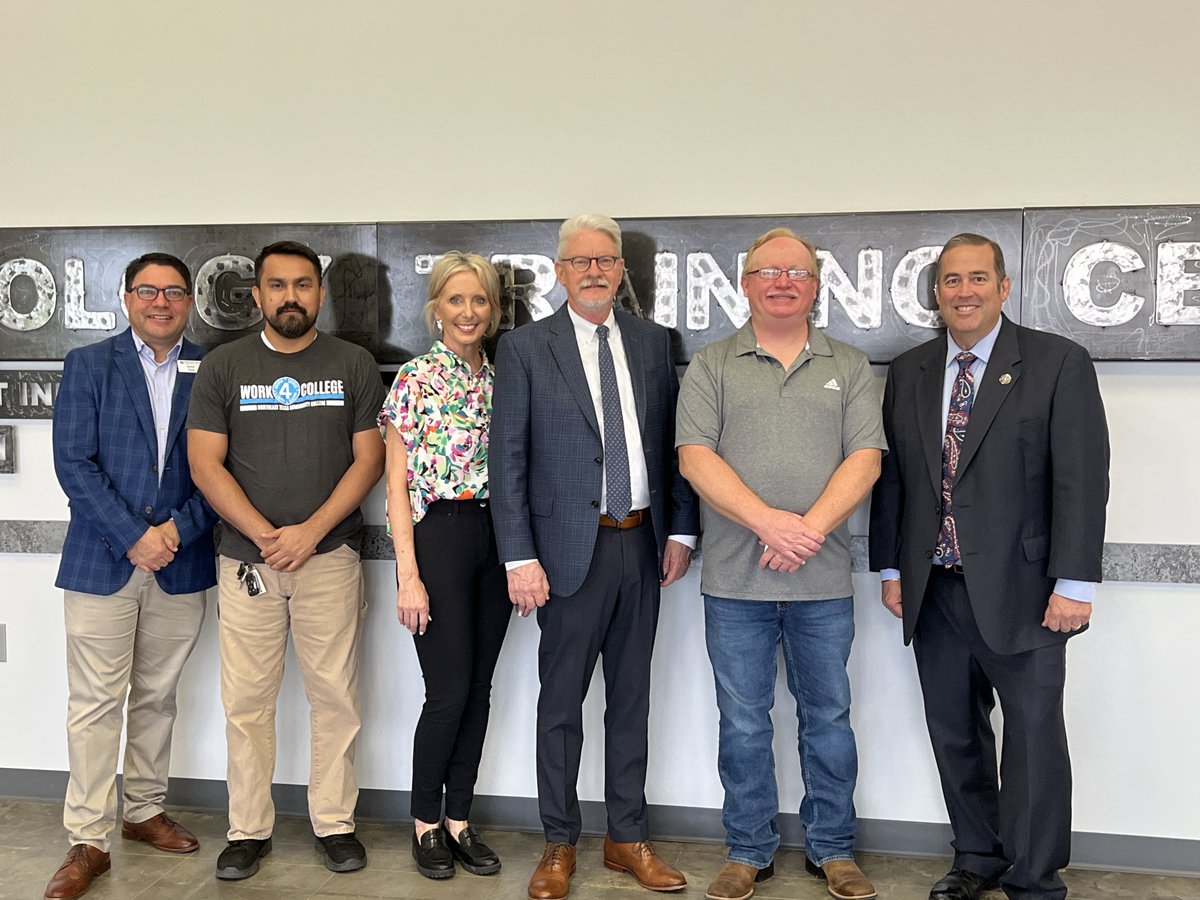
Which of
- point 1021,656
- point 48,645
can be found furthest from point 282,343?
point 1021,656

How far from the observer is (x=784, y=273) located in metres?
2.88

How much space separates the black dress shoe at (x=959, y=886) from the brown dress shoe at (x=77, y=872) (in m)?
2.47

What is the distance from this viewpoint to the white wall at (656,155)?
3186mm

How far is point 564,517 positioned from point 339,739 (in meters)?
1.08

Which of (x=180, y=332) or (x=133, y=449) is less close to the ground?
(x=180, y=332)

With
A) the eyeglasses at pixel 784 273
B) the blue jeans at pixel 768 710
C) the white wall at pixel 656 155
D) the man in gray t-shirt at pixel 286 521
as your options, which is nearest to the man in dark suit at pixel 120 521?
the man in gray t-shirt at pixel 286 521

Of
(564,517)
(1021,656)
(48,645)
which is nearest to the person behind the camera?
(1021,656)

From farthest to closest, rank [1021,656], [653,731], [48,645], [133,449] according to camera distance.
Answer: [48,645], [653,731], [133,449], [1021,656]

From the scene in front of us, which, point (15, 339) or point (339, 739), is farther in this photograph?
point (15, 339)

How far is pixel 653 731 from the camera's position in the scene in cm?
349

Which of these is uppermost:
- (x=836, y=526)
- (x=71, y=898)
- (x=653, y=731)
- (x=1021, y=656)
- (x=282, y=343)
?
(x=282, y=343)

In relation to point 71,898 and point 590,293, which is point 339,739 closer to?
point 71,898

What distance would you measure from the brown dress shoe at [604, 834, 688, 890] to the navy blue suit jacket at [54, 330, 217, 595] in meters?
1.57

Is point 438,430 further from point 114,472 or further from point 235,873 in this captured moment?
point 235,873
